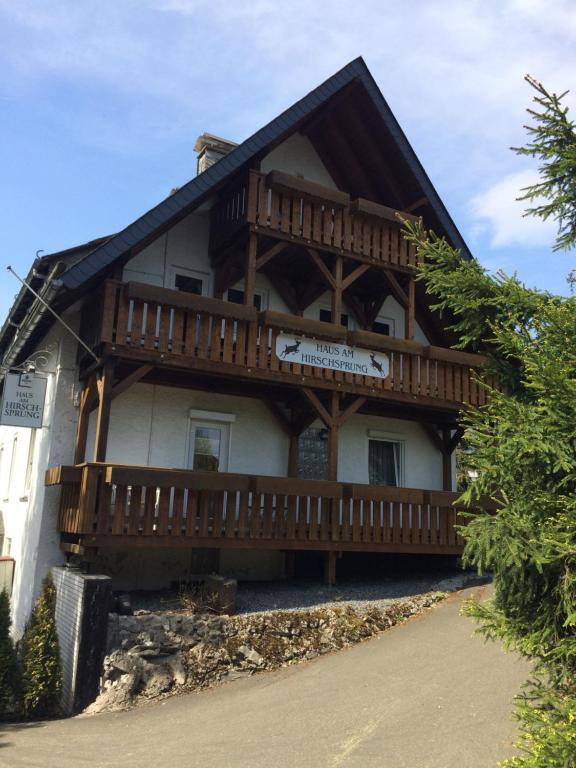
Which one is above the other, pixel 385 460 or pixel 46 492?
pixel 385 460

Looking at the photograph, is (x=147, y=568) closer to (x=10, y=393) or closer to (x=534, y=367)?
(x=10, y=393)

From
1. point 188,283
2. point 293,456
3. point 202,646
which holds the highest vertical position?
point 188,283

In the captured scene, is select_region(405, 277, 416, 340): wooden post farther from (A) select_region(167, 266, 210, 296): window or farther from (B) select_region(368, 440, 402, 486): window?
(A) select_region(167, 266, 210, 296): window

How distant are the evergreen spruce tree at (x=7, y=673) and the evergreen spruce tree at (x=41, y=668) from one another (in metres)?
0.13

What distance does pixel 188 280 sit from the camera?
13.9 metres

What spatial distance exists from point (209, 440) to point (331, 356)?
2.94 m

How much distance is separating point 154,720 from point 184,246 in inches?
345

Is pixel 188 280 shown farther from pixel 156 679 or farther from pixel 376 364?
pixel 156 679

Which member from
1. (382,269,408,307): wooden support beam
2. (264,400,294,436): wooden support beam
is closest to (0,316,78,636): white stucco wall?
(264,400,294,436): wooden support beam

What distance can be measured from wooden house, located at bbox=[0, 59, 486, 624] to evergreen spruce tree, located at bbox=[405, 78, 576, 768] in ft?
19.3

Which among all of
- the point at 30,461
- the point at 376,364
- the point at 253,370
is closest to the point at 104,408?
the point at 253,370

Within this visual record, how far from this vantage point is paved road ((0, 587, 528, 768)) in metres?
6.38

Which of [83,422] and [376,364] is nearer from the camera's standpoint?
[83,422]

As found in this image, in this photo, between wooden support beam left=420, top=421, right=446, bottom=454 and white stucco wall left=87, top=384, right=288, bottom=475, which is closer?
white stucco wall left=87, top=384, right=288, bottom=475
